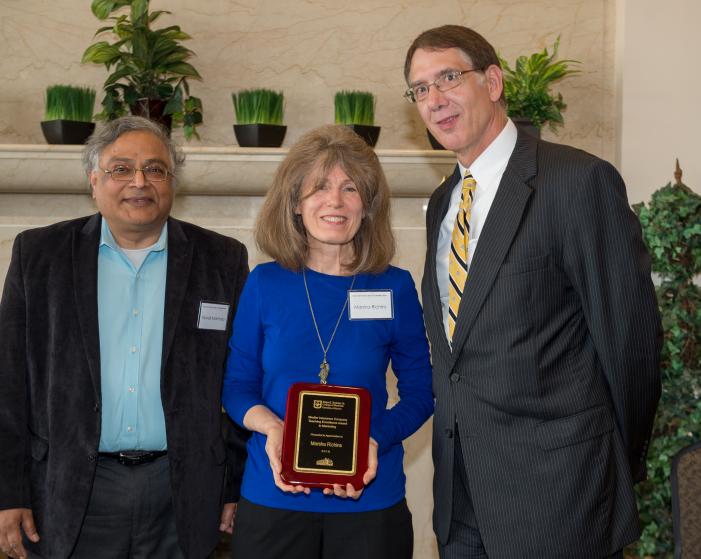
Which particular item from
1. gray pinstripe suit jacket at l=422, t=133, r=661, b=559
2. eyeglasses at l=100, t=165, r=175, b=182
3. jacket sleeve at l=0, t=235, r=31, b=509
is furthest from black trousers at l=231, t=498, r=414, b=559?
eyeglasses at l=100, t=165, r=175, b=182

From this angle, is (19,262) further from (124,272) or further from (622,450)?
(622,450)

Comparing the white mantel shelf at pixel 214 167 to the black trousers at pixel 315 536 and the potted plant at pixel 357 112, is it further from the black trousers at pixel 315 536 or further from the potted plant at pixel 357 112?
the black trousers at pixel 315 536

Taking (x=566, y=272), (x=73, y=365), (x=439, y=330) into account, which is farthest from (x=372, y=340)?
(x=73, y=365)

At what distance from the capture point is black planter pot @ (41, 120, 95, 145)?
12.9 ft

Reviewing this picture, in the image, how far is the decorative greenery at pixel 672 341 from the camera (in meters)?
3.52

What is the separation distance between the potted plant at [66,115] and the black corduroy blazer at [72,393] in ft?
5.24

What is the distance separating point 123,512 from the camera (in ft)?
7.67

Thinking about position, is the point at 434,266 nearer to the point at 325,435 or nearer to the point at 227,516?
the point at 325,435

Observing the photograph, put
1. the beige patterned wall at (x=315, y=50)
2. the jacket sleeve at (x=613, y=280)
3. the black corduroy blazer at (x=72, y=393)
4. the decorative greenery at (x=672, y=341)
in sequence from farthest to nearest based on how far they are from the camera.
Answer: the beige patterned wall at (x=315, y=50) < the decorative greenery at (x=672, y=341) < the black corduroy blazer at (x=72, y=393) < the jacket sleeve at (x=613, y=280)

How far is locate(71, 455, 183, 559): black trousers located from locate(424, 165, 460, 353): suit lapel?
35.0 inches

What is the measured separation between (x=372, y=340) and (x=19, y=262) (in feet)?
3.44

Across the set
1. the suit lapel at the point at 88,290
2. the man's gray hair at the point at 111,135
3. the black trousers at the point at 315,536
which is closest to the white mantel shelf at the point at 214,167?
the man's gray hair at the point at 111,135

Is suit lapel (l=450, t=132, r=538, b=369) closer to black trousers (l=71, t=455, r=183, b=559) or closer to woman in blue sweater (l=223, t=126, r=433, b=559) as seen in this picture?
woman in blue sweater (l=223, t=126, r=433, b=559)

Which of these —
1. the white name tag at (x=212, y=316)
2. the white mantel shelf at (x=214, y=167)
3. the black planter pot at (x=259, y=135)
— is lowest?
the white name tag at (x=212, y=316)
